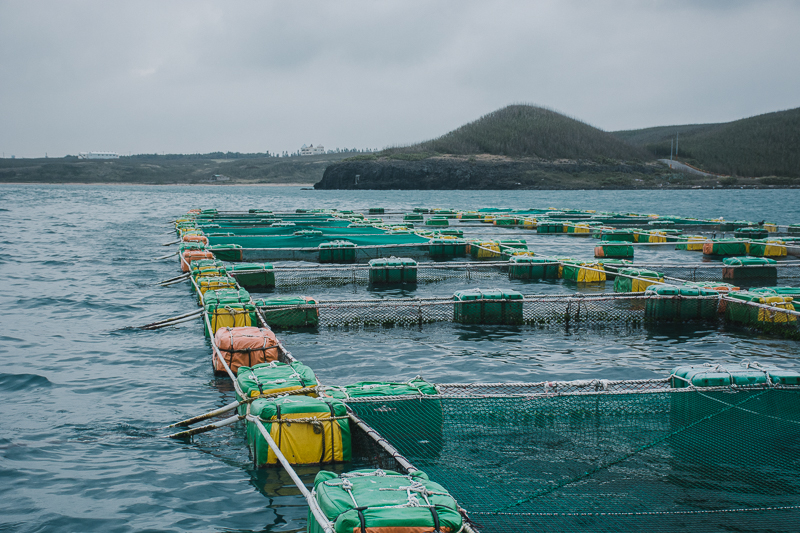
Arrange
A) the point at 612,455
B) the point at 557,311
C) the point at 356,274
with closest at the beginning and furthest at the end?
the point at 612,455, the point at 557,311, the point at 356,274

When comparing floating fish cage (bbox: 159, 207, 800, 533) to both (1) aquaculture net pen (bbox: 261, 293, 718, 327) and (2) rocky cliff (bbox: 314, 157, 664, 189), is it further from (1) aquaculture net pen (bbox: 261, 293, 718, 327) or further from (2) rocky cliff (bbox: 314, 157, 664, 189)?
(2) rocky cliff (bbox: 314, 157, 664, 189)

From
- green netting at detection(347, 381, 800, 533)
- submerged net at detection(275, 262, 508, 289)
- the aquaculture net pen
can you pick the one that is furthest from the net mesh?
green netting at detection(347, 381, 800, 533)

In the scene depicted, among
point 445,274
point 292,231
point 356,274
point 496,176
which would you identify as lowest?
point 445,274

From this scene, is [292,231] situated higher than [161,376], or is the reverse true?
[292,231]

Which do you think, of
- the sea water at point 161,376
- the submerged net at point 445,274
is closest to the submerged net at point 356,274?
the submerged net at point 445,274

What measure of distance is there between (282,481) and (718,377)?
673cm

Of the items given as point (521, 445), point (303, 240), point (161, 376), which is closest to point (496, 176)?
point (303, 240)

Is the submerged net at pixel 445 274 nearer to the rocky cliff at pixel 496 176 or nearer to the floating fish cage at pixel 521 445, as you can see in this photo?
the floating fish cage at pixel 521 445

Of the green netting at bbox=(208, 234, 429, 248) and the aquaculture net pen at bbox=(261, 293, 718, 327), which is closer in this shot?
the aquaculture net pen at bbox=(261, 293, 718, 327)

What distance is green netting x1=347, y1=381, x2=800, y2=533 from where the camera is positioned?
24.6 ft

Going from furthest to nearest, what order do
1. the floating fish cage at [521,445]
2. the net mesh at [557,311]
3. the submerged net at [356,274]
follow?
the submerged net at [356,274] < the net mesh at [557,311] < the floating fish cage at [521,445]

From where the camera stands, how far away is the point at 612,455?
8922mm

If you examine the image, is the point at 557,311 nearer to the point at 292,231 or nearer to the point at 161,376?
the point at 161,376

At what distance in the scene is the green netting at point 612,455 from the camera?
7.49m
